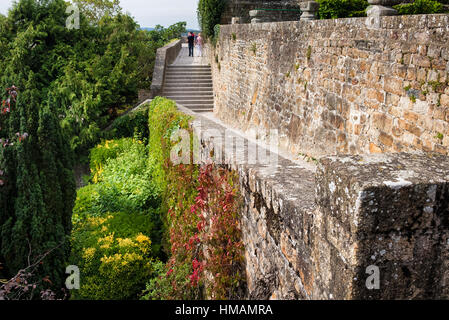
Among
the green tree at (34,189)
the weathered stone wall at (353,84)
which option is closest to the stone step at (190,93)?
the weathered stone wall at (353,84)

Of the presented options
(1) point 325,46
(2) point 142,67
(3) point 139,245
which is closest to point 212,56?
(2) point 142,67

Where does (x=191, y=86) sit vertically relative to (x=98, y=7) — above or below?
below

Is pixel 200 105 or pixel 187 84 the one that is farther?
pixel 187 84

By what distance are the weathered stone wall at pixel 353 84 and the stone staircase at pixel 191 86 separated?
5.41 m

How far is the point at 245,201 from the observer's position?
3277 mm

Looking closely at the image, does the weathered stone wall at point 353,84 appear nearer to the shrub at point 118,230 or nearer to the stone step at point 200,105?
the shrub at point 118,230

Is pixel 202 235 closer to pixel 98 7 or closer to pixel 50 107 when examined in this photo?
pixel 50 107

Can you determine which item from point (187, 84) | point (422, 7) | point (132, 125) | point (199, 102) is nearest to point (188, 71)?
point (187, 84)

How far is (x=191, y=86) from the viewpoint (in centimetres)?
1628

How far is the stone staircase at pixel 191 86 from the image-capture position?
15.4 metres

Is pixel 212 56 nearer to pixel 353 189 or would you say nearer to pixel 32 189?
pixel 32 189

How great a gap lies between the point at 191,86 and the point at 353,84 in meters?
11.4

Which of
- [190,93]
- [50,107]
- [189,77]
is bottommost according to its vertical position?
[50,107]

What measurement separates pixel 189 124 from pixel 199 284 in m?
2.56
